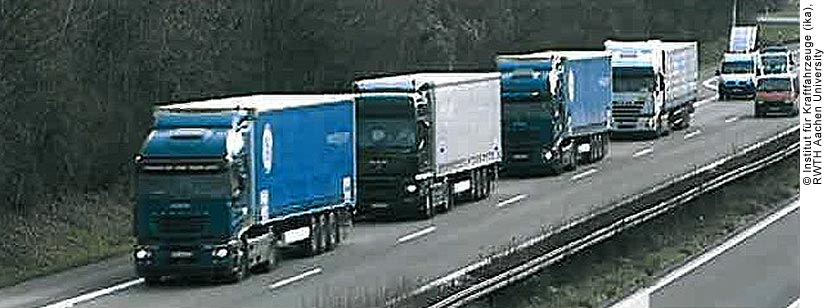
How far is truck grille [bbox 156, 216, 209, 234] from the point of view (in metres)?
26.7

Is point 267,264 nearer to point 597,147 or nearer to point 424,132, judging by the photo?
point 424,132

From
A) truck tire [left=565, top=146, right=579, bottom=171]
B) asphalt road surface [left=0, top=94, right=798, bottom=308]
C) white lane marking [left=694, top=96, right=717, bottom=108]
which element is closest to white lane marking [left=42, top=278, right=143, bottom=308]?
asphalt road surface [left=0, top=94, right=798, bottom=308]

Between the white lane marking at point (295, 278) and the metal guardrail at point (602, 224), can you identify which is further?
the white lane marking at point (295, 278)

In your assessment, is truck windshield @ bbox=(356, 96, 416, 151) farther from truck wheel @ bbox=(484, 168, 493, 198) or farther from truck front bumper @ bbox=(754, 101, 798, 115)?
truck front bumper @ bbox=(754, 101, 798, 115)

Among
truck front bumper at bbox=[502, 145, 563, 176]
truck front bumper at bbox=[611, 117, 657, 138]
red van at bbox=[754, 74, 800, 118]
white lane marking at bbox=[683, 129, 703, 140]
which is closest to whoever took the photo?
truck front bumper at bbox=[502, 145, 563, 176]

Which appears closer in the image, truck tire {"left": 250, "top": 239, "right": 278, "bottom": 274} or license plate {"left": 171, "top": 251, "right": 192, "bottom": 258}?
license plate {"left": 171, "top": 251, "right": 192, "bottom": 258}

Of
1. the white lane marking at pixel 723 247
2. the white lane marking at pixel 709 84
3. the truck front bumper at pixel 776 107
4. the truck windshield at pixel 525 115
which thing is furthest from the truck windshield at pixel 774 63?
the white lane marking at pixel 723 247

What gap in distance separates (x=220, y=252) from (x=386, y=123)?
11410 mm

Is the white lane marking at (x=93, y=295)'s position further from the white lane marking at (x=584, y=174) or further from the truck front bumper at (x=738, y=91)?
the truck front bumper at (x=738, y=91)

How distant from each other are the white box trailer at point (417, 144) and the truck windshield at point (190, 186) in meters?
10.6

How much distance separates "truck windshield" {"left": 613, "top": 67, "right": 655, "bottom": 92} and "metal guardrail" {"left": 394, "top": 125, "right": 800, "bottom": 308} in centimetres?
1886

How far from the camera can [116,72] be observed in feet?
133

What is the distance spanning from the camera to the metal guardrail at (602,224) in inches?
731
